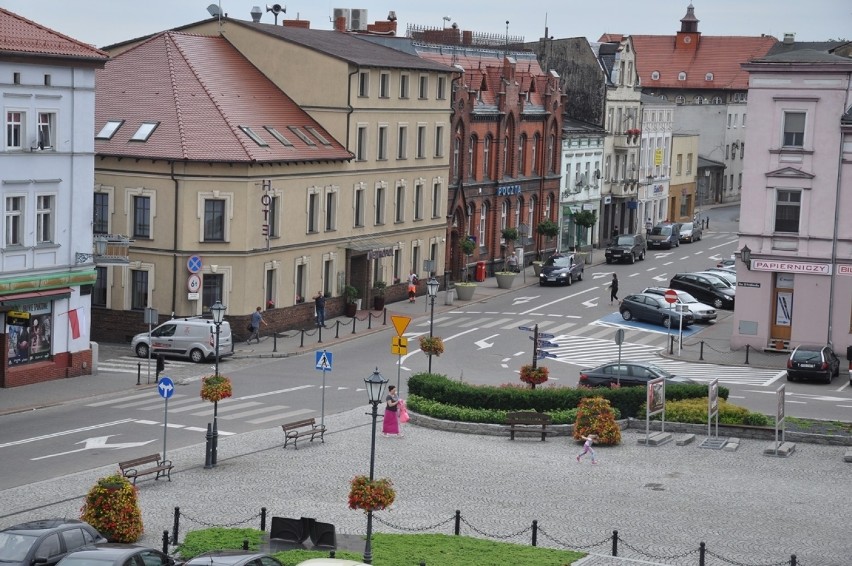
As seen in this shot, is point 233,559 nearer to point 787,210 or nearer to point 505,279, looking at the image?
point 787,210

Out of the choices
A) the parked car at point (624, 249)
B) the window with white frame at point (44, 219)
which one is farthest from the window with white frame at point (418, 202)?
the window with white frame at point (44, 219)

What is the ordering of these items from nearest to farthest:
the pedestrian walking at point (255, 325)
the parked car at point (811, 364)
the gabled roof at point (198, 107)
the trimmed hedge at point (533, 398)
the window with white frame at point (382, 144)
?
the trimmed hedge at point (533, 398), the parked car at point (811, 364), the pedestrian walking at point (255, 325), the gabled roof at point (198, 107), the window with white frame at point (382, 144)

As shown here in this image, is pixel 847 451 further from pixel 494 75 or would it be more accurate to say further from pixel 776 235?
pixel 494 75

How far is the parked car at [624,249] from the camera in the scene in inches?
3425

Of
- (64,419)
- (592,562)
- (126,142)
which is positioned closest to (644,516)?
(592,562)

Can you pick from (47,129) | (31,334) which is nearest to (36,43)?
(47,129)

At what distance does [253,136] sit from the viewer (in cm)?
5794

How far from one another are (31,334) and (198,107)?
15222mm

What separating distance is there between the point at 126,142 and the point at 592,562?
115 ft

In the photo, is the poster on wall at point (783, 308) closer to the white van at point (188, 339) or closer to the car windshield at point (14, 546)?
the white van at point (188, 339)

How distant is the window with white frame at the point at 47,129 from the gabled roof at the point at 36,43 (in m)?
1.95

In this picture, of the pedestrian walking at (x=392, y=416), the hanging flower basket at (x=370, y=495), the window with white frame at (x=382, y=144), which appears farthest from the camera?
the window with white frame at (x=382, y=144)

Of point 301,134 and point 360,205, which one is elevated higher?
point 301,134

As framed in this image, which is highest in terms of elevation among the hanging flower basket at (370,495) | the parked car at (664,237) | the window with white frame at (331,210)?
the window with white frame at (331,210)
